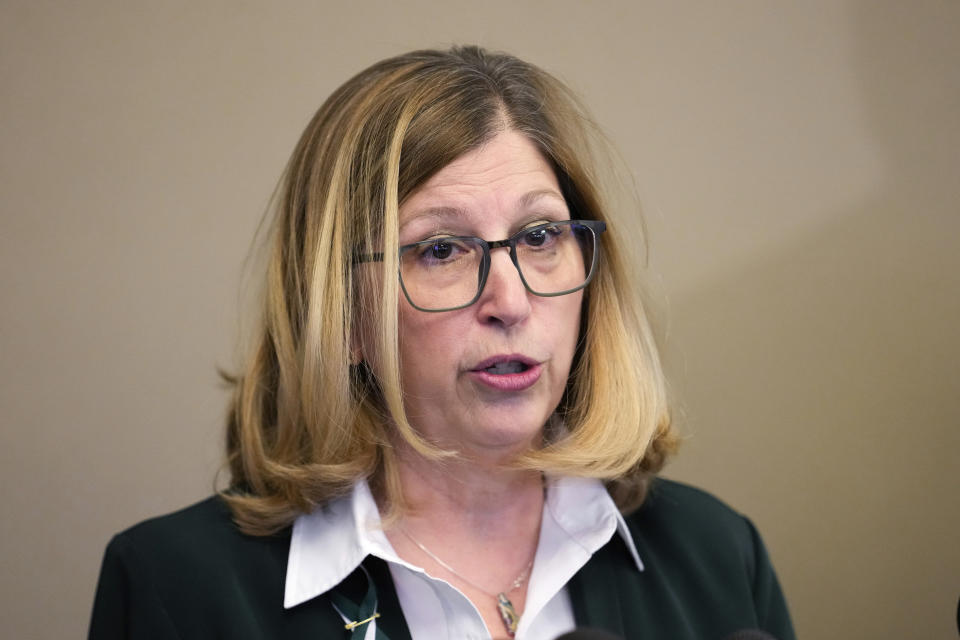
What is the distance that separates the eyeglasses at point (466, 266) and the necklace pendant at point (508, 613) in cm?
41

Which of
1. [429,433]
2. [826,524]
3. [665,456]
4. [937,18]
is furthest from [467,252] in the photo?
[937,18]

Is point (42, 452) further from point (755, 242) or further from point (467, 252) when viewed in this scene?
point (755, 242)

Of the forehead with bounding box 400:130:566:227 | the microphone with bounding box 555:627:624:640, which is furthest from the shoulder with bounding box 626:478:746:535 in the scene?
the microphone with bounding box 555:627:624:640

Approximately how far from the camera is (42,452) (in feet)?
5.40

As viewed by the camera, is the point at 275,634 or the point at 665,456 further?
the point at 665,456

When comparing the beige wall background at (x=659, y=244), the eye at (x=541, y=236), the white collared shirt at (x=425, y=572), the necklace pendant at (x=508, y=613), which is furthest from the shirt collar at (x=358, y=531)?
the beige wall background at (x=659, y=244)

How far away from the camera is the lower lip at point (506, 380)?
1.20 meters

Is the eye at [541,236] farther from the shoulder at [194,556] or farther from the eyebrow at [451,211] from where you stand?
the shoulder at [194,556]

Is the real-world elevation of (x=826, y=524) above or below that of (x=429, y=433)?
below

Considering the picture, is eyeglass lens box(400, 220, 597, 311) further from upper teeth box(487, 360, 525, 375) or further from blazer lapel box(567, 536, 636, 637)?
blazer lapel box(567, 536, 636, 637)

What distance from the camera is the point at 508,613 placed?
4.11 feet

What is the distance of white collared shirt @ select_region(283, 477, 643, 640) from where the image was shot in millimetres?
1207

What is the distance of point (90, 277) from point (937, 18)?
5.44 feet

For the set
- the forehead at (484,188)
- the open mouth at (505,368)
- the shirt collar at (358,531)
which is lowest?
the shirt collar at (358,531)
